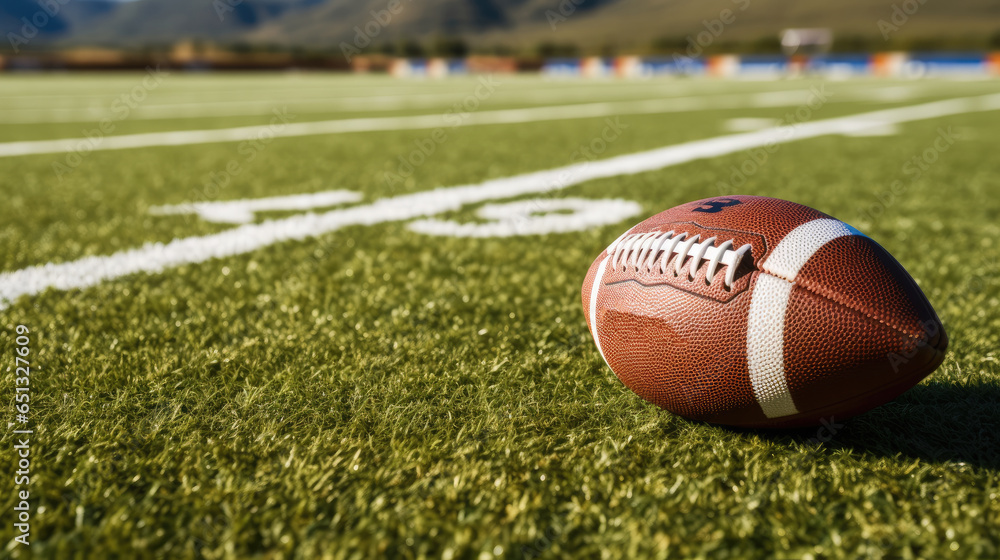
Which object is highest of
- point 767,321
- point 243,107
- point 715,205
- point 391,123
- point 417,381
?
point 715,205

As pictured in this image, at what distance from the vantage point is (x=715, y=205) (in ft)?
5.11

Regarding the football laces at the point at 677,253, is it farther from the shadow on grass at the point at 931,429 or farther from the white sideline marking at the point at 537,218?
the white sideline marking at the point at 537,218

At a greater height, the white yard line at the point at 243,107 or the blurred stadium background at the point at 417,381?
the blurred stadium background at the point at 417,381

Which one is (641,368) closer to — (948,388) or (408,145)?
(948,388)

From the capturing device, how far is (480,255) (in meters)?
2.86

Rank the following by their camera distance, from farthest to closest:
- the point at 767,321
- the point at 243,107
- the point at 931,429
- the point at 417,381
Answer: the point at 243,107 → the point at 417,381 → the point at 931,429 → the point at 767,321

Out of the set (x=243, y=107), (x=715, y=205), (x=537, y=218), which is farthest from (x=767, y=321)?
(x=243, y=107)

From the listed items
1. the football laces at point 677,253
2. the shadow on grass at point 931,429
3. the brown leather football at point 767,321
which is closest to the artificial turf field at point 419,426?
the shadow on grass at point 931,429

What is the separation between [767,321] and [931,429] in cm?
48

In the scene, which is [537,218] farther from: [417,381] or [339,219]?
[417,381]

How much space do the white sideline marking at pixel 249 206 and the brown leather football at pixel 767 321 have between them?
247cm

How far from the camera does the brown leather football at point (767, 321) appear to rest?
1303 millimetres

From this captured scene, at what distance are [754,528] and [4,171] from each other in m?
5.24

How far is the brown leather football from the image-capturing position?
130cm
